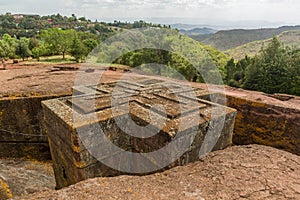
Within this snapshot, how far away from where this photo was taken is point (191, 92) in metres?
5.56

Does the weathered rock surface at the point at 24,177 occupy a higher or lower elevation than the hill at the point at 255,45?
lower

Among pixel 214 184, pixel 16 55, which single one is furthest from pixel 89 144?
pixel 16 55

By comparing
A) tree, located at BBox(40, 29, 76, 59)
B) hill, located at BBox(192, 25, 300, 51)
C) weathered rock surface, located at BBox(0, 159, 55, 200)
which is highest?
hill, located at BBox(192, 25, 300, 51)

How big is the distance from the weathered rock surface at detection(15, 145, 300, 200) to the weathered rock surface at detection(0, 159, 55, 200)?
141 inches

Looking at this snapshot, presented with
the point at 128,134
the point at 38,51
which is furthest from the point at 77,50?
the point at 128,134

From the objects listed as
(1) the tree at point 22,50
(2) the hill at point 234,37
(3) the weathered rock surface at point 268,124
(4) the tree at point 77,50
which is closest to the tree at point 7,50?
(1) the tree at point 22,50

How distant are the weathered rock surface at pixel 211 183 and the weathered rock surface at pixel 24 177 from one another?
3.58 meters

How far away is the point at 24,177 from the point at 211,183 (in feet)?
18.1

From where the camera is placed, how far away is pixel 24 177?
6.00 meters

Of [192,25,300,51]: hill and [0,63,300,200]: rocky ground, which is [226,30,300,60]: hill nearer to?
[192,25,300,51]: hill

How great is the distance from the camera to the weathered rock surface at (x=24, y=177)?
17.4 feet

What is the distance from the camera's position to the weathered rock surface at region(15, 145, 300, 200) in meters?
2.28

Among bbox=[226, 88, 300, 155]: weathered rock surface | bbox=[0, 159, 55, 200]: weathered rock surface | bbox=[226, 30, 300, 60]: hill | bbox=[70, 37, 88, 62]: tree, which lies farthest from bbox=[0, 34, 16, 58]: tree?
bbox=[226, 30, 300, 60]: hill

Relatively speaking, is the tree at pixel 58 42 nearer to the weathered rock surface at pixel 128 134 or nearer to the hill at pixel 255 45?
the weathered rock surface at pixel 128 134
